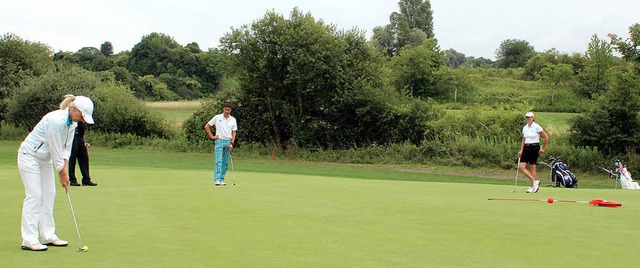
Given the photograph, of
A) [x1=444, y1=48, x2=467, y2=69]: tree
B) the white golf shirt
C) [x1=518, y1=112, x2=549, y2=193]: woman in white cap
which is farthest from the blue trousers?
[x1=444, y1=48, x2=467, y2=69]: tree

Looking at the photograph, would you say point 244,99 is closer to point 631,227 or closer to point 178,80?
point 631,227

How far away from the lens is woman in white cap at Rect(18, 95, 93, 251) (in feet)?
23.7

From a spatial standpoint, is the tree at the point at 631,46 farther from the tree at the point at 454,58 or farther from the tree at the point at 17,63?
the tree at the point at 454,58

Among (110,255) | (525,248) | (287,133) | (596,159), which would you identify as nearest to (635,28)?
(596,159)

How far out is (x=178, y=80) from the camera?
302 feet

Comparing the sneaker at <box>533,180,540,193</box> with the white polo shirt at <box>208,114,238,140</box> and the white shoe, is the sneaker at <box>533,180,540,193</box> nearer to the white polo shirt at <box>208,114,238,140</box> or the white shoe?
the white shoe

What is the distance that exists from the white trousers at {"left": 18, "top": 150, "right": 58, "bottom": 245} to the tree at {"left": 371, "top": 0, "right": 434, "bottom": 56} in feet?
303

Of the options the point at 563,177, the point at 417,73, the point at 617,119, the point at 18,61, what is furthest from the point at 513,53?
the point at 563,177

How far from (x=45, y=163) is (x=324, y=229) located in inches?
146

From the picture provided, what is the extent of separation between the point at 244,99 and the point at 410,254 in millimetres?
32491

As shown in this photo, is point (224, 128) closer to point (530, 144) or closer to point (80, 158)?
point (80, 158)

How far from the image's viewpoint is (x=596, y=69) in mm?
53281


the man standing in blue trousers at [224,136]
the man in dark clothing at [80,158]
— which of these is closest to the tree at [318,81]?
the man standing in blue trousers at [224,136]

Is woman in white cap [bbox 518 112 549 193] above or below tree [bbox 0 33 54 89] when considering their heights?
below
